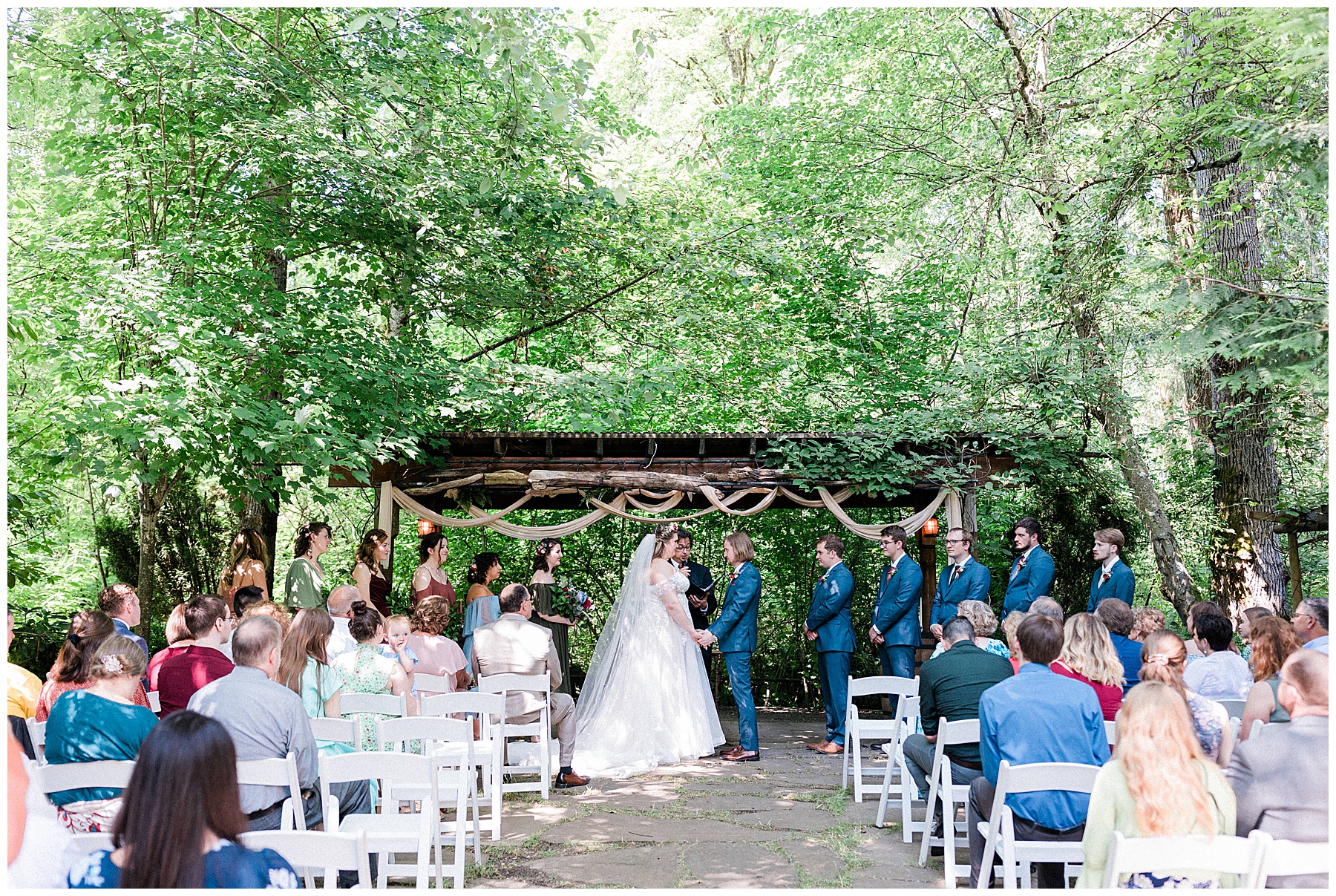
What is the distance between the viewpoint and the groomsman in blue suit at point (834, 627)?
26.7ft

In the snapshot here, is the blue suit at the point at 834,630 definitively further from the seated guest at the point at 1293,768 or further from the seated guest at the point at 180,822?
the seated guest at the point at 180,822

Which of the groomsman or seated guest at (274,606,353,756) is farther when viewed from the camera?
the groomsman

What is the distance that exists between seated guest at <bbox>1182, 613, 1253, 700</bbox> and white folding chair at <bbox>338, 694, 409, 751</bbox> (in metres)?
4.05

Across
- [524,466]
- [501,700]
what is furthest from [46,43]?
[501,700]

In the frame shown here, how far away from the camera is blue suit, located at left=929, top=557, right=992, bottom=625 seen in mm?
7969

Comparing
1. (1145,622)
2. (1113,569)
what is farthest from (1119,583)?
(1145,622)

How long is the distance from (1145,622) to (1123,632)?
8.8 inches

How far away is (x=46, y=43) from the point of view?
7.98 meters

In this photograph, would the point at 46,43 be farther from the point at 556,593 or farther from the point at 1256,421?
the point at 1256,421

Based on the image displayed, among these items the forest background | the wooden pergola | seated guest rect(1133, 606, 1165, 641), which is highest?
the forest background

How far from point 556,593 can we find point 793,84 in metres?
8.37

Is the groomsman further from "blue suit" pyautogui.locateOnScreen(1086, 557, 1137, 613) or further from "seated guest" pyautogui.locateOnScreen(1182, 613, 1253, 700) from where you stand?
"seated guest" pyautogui.locateOnScreen(1182, 613, 1253, 700)

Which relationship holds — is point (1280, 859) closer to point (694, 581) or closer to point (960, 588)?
point (960, 588)

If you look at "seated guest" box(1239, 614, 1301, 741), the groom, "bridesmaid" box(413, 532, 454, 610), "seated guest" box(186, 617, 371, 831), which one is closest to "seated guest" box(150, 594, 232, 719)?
"seated guest" box(186, 617, 371, 831)
